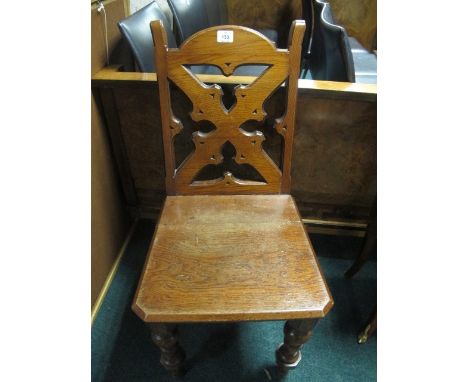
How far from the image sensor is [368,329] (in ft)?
3.67

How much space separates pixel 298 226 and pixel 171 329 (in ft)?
1.42

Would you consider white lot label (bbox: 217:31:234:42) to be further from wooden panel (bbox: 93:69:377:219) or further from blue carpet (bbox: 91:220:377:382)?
blue carpet (bbox: 91:220:377:382)

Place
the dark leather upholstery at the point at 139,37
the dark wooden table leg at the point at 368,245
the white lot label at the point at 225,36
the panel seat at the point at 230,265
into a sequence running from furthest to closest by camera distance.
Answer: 1. the dark wooden table leg at the point at 368,245
2. the dark leather upholstery at the point at 139,37
3. the white lot label at the point at 225,36
4. the panel seat at the point at 230,265

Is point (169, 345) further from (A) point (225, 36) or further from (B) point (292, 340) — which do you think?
(A) point (225, 36)

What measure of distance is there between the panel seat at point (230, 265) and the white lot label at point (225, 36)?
0.45m

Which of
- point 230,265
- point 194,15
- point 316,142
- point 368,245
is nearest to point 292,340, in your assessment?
point 230,265

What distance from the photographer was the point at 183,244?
0.86 m

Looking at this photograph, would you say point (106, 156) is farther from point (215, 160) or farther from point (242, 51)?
point (242, 51)

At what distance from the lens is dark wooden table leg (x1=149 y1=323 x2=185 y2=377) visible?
797mm

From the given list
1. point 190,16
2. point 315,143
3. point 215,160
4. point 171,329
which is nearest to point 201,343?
point 171,329

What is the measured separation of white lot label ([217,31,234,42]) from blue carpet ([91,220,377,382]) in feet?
3.12

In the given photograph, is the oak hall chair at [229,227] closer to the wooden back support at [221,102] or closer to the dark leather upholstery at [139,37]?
the wooden back support at [221,102]

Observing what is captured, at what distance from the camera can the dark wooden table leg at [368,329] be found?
1.08 meters

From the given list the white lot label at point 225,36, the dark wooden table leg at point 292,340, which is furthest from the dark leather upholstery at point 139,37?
the dark wooden table leg at point 292,340
